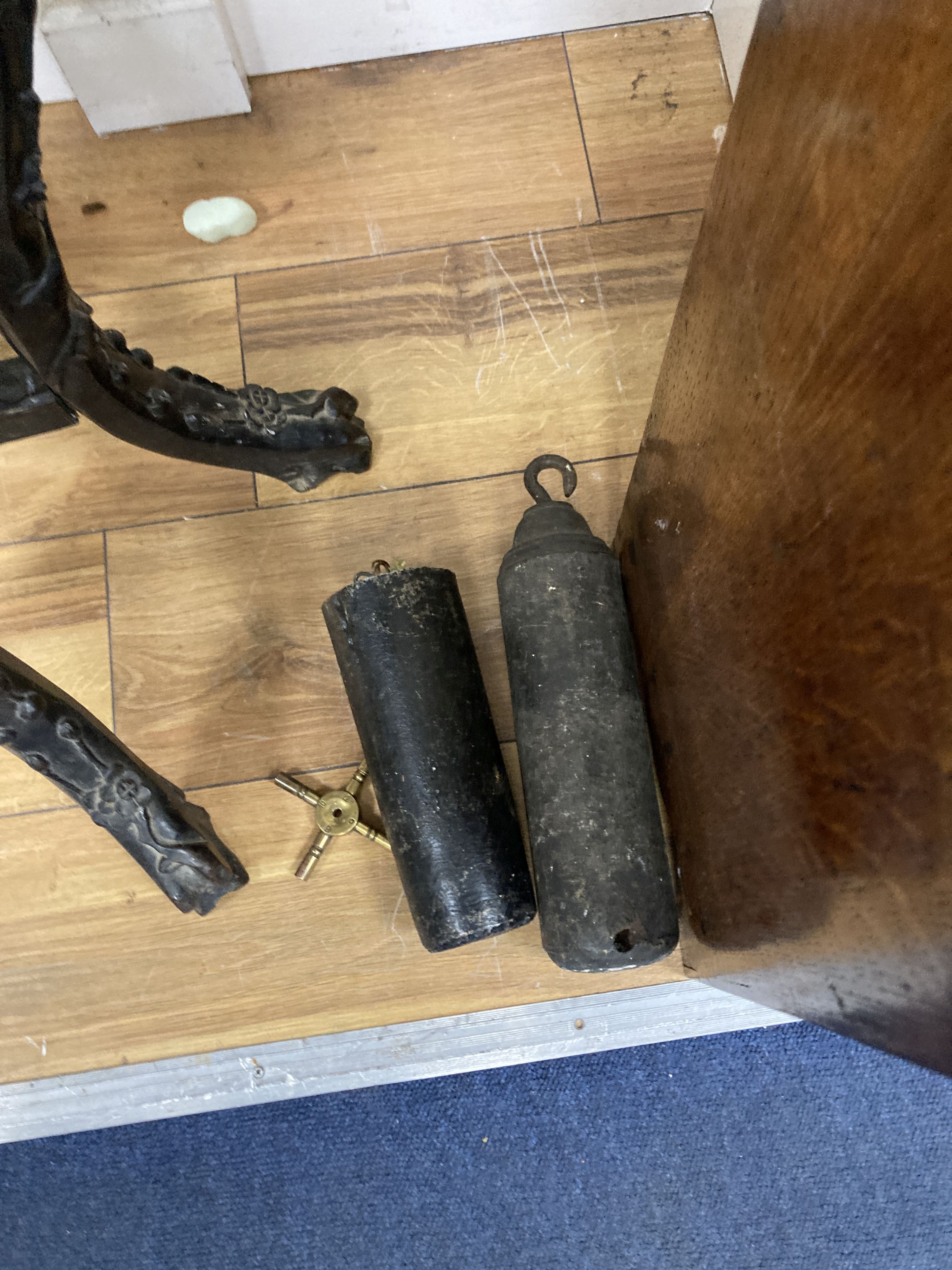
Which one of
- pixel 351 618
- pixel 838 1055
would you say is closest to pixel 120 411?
pixel 351 618

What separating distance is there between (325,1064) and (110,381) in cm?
76

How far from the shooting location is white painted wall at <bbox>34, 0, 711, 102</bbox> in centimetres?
114

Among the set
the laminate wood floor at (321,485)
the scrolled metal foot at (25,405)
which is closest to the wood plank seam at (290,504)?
the laminate wood floor at (321,485)

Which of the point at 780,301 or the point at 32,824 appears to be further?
the point at 32,824

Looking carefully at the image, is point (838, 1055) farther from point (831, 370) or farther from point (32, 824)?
point (32, 824)

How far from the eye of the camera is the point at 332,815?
0.99 m

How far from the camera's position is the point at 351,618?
0.85 metres

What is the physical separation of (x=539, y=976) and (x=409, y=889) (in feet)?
0.75

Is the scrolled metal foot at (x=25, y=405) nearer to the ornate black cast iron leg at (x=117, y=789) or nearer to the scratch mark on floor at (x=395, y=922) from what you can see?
the ornate black cast iron leg at (x=117, y=789)

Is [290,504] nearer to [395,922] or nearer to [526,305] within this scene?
[526,305]

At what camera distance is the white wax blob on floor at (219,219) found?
3.75 ft

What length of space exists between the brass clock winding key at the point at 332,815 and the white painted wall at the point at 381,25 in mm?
962

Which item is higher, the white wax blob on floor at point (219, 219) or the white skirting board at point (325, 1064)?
the white wax blob on floor at point (219, 219)

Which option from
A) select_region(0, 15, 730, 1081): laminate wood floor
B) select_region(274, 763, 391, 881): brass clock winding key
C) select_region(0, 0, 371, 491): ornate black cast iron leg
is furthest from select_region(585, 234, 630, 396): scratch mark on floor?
Answer: select_region(274, 763, 391, 881): brass clock winding key
